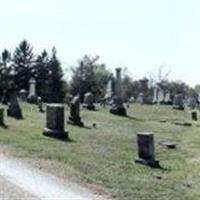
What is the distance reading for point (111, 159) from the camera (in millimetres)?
18188

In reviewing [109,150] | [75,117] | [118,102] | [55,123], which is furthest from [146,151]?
[118,102]

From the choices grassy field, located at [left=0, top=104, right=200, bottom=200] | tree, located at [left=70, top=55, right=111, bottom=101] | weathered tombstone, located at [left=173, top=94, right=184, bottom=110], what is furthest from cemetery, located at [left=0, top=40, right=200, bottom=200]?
tree, located at [left=70, top=55, right=111, bottom=101]

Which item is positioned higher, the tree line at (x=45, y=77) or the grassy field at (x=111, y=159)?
the tree line at (x=45, y=77)

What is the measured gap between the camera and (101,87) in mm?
104625

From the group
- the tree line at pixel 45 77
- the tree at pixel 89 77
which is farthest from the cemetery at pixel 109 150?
the tree at pixel 89 77

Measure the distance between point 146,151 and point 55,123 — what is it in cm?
482

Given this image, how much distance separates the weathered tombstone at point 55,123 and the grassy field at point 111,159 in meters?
0.37

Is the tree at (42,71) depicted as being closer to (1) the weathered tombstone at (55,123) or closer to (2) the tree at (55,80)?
(2) the tree at (55,80)

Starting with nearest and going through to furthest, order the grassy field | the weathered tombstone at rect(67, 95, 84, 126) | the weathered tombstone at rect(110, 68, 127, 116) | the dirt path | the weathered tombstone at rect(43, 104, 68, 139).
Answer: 1. the dirt path
2. the grassy field
3. the weathered tombstone at rect(43, 104, 68, 139)
4. the weathered tombstone at rect(67, 95, 84, 126)
5. the weathered tombstone at rect(110, 68, 127, 116)

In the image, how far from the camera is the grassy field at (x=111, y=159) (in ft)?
47.7

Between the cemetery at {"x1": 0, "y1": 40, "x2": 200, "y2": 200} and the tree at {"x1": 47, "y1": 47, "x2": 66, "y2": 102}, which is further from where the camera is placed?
the tree at {"x1": 47, "y1": 47, "x2": 66, "y2": 102}

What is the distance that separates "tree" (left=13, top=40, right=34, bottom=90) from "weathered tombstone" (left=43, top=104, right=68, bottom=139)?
215ft

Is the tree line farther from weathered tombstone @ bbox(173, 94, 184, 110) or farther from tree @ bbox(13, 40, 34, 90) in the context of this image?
weathered tombstone @ bbox(173, 94, 184, 110)

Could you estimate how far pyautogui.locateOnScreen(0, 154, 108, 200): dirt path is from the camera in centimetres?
1258
